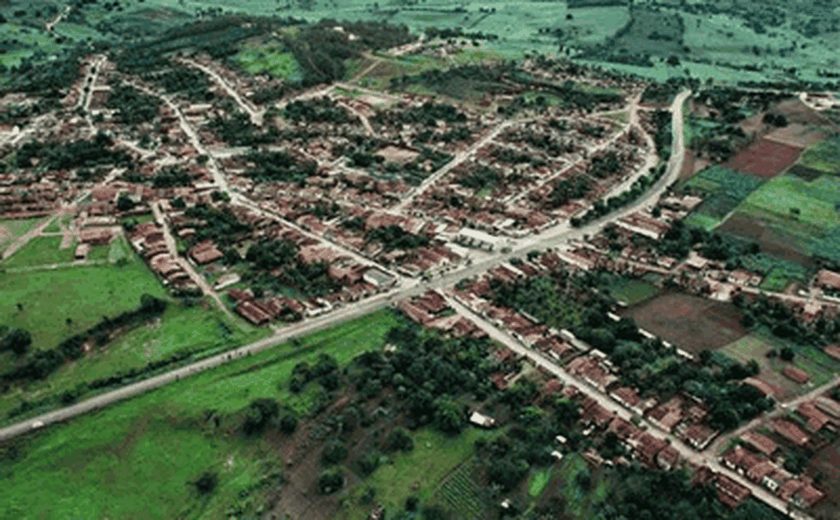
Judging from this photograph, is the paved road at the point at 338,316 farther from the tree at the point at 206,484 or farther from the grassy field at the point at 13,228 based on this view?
the grassy field at the point at 13,228

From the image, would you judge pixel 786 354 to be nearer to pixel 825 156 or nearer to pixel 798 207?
pixel 798 207

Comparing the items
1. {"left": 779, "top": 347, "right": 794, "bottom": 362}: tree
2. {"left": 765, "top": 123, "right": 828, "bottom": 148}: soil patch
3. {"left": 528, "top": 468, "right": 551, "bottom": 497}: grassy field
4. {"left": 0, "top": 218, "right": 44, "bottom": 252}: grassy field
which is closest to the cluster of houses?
{"left": 0, "top": 218, "right": 44, "bottom": 252}: grassy field

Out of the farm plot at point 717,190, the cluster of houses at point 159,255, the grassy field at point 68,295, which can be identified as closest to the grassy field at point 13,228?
the grassy field at point 68,295

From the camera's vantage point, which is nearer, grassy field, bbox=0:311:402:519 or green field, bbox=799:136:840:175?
grassy field, bbox=0:311:402:519

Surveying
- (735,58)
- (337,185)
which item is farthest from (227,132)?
(735,58)

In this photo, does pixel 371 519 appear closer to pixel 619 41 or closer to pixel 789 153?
pixel 789 153

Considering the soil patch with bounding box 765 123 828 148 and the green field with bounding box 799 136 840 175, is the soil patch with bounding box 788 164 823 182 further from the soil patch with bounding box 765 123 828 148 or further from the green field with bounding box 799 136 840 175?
the soil patch with bounding box 765 123 828 148

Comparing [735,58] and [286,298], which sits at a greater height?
[286,298]
